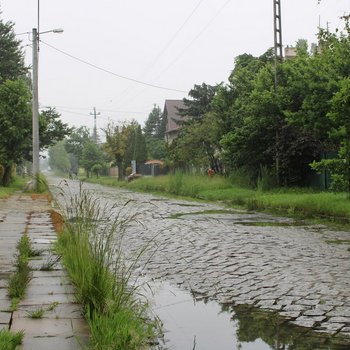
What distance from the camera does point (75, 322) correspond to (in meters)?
4.42

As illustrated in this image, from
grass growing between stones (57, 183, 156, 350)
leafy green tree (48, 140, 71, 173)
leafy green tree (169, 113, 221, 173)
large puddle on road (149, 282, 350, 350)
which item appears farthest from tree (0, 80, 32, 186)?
leafy green tree (48, 140, 71, 173)

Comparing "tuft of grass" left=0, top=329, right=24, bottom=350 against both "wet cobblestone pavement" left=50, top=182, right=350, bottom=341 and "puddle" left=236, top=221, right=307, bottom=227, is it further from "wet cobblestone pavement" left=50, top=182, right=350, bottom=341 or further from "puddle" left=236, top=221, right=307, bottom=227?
"puddle" left=236, top=221, right=307, bottom=227

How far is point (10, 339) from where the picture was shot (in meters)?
3.68

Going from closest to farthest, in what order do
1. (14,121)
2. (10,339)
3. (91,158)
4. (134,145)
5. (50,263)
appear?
(10,339) < (50,263) < (14,121) < (134,145) < (91,158)

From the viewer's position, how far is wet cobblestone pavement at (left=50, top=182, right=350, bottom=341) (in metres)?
5.47

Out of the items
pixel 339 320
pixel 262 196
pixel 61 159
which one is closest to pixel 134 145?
pixel 262 196

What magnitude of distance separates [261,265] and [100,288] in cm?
360

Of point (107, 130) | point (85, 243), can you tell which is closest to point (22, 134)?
point (85, 243)

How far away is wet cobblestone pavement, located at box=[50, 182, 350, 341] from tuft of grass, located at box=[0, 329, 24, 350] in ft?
5.96

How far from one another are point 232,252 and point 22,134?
82.3ft

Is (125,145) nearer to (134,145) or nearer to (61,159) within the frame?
(134,145)

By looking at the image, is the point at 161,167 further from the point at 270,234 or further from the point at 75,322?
the point at 75,322

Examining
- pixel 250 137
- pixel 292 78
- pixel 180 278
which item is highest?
pixel 292 78

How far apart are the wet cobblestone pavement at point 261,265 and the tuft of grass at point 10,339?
1817 mm
